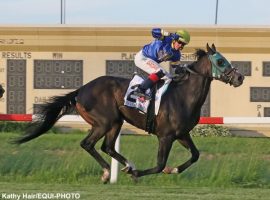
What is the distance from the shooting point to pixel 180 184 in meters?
9.94

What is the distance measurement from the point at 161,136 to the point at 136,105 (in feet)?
1.67

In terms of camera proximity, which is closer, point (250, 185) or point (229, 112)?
point (250, 185)

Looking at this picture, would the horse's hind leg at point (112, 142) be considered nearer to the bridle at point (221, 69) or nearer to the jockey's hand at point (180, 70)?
the jockey's hand at point (180, 70)

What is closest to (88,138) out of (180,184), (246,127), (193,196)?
(180,184)

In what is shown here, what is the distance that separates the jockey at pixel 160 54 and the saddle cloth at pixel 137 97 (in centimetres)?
6

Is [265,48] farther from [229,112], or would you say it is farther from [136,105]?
[136,105]

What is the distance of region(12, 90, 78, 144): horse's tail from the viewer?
32.5 feet

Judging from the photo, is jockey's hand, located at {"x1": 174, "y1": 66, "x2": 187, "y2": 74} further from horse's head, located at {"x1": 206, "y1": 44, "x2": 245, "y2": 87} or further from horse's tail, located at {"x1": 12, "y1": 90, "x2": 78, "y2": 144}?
horse's tail, located at {"x1": 12, "y1": 90, "x2": 78, "y2": 144}

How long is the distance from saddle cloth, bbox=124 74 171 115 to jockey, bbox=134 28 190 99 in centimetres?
6

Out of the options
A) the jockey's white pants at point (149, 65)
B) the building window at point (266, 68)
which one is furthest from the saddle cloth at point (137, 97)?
the building window at point (266, 68)

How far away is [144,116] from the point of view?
9.30 meters

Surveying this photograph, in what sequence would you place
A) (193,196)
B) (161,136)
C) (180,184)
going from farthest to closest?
(180,184), (161,136), (193,196)

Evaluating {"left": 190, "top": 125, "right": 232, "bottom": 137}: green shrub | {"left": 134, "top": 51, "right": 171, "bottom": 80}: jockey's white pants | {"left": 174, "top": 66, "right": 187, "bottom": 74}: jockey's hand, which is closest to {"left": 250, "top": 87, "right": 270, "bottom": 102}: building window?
{"left": 190, "top": 125, "right": 232, "bottom": 137}: green shrub

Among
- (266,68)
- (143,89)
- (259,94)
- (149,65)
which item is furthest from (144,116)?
(266,68)
